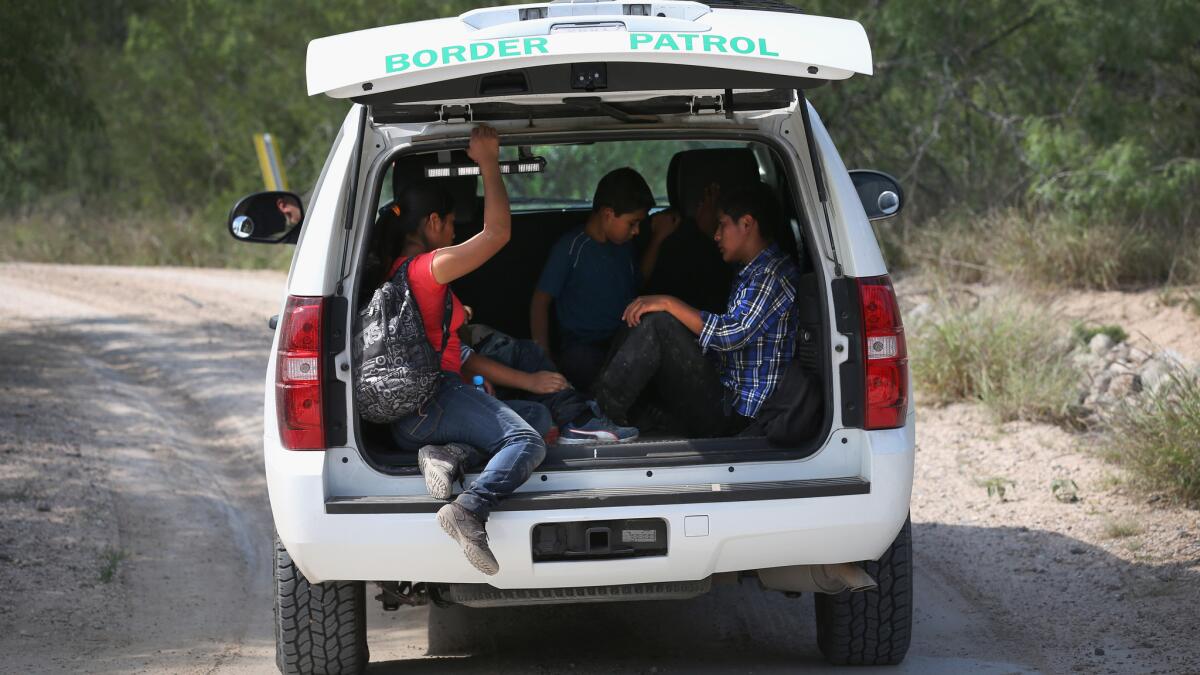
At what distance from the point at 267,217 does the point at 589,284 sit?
4.05 feet

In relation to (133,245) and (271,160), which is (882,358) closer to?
(271,160)

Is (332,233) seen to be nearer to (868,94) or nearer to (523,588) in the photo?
(523,588)

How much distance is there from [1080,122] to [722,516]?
8.33 m

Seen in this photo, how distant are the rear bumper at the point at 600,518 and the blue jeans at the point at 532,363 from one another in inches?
35.4

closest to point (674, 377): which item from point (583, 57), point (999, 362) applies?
point (583, 57)

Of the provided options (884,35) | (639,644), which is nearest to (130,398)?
(639,644)

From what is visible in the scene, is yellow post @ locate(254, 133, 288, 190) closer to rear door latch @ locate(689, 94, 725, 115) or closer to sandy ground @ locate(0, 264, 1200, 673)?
sandy ground @ locate(0, 264, 1200, 673)

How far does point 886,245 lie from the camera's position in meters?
12.5

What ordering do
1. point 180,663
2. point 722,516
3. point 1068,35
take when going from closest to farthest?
point 722,516, point 180,663, point 1068,35

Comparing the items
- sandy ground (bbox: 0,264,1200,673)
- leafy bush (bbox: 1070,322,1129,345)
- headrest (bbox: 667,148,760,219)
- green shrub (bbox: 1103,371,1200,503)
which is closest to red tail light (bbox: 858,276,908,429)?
sandy ground (bbox: 0,264,1200,673)

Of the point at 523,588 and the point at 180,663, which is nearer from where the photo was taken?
the point at 523,588

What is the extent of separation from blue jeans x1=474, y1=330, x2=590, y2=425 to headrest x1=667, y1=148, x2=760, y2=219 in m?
0.89

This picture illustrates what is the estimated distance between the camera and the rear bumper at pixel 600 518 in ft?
12.6

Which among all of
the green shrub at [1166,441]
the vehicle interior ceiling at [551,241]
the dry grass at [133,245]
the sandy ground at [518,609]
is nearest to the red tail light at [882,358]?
the vehicle interior ceiling at [551,241]
